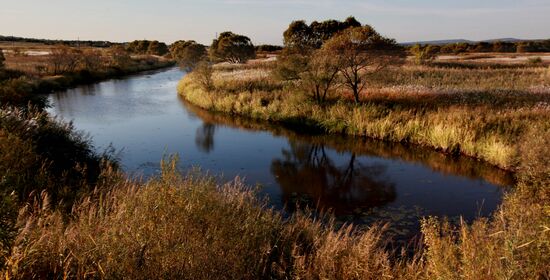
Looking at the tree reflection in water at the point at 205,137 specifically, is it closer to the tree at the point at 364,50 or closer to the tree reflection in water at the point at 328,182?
the tree reflection in water at the point at 328,182

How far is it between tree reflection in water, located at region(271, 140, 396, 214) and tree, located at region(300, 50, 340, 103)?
5.82m

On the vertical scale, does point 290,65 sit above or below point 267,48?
below

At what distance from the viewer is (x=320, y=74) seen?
21484mm

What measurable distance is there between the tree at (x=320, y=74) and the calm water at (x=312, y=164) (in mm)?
3388

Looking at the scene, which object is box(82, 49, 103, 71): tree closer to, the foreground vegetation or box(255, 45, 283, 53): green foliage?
the foreground vegetation

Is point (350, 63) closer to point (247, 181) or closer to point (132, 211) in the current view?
point (247, 181)

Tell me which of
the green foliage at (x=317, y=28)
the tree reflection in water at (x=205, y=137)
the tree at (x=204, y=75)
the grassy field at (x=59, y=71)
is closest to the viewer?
the tree reflection in water at (x=205, y=137)

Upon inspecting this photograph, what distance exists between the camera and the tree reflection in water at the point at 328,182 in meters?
10.8

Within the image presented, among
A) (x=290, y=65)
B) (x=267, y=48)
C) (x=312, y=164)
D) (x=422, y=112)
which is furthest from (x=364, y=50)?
(x=267, y=48)

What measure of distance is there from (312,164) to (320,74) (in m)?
8.11

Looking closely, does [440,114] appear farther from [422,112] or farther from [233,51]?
[233,51]

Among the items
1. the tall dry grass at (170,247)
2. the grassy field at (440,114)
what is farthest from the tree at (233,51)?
the tall dry grass at (170,247)

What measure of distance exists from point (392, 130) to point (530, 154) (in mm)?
7274

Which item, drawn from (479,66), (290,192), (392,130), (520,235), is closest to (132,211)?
(520,235)
